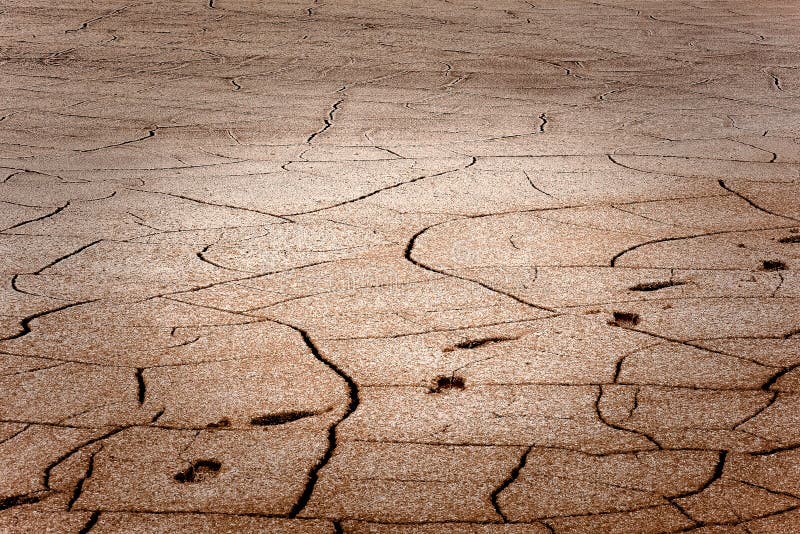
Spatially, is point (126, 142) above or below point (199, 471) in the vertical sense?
below

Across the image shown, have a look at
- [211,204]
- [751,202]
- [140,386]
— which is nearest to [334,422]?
[140,386]

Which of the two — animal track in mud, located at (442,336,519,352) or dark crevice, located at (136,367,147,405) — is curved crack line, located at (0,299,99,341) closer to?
dark crevice, located at (136,367,147,405)

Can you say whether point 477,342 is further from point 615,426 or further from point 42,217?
point 42,217

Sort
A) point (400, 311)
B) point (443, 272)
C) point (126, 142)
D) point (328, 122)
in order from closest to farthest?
point (400, 311) → point (443, 272) → point (126, 142) → point (328, 122)

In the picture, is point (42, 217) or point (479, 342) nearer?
point (479, 342)

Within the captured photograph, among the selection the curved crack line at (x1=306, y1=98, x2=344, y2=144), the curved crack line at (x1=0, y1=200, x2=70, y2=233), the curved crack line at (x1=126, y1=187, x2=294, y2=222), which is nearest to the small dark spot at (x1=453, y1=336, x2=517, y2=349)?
the curved crack line at (x1=126, y1=187, x2=294, y2=222)

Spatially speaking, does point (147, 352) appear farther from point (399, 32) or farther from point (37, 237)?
point (399, 32)
